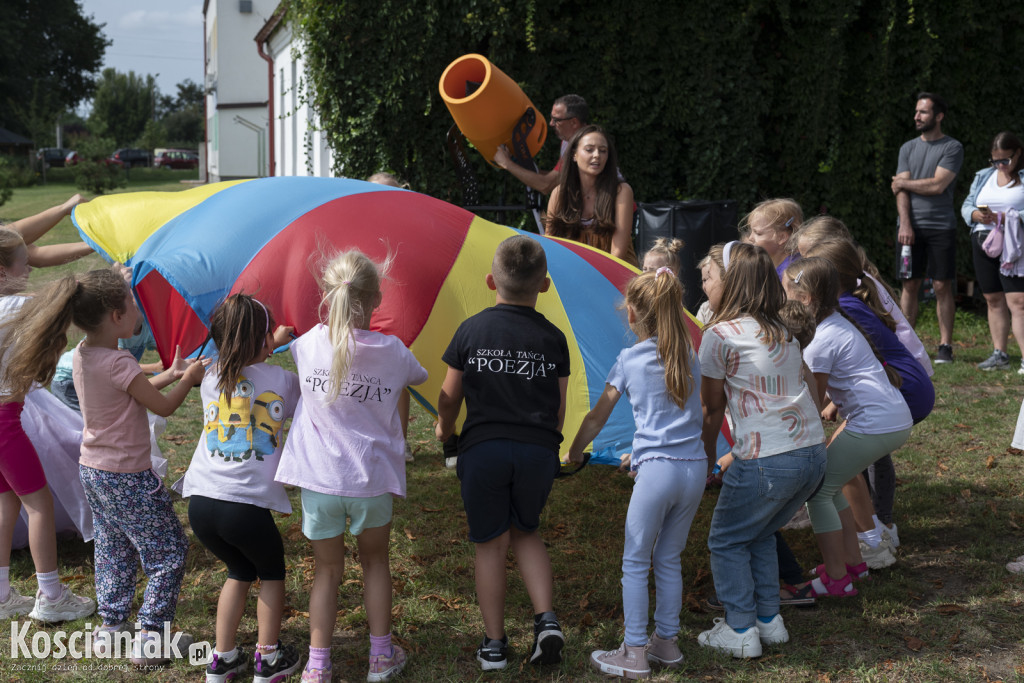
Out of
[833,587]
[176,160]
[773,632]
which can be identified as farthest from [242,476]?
[176,160]

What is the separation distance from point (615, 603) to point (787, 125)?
24.6 ft

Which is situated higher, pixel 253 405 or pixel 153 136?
pixel 153 136

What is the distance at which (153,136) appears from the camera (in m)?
61.1

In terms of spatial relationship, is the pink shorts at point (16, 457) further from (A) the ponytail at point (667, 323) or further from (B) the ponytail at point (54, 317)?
(A) the ponytail at point (667, 323)

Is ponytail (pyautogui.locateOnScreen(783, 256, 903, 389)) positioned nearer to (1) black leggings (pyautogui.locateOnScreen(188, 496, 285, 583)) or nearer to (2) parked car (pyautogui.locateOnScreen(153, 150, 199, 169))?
(1) black leggings (pyautogui.locateOnScreen(188, 496, 285, 583))

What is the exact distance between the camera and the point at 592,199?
5.08 meters

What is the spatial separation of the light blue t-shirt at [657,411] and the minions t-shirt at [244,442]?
4.08ft

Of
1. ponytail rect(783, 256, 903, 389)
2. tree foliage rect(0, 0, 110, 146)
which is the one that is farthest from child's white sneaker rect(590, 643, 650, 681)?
tree foliage rect(0, 0, 110, 146)

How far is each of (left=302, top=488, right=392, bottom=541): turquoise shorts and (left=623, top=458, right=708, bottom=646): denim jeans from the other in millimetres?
906

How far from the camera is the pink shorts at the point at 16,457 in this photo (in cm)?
364

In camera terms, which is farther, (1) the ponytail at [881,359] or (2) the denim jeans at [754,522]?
(1) the ponytail at [881,359]

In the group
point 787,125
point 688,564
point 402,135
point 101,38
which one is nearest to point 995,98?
point 787,125

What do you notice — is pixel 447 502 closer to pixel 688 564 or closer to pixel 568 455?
pixel 688 564

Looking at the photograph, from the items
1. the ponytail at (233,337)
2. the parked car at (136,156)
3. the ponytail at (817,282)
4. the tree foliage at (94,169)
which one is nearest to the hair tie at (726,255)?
the ponytail at (817,282)
